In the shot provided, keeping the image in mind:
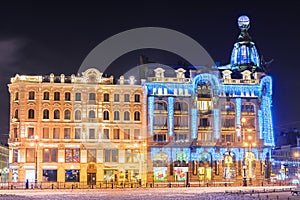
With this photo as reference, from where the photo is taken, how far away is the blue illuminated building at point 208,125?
3597 inches

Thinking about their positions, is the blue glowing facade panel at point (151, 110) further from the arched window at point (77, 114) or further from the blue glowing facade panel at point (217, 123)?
the arched window at point (77, 114)

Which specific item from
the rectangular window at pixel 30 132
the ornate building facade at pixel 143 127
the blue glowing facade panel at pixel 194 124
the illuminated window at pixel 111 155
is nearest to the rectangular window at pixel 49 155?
the ornate building facade at pixel 143 127

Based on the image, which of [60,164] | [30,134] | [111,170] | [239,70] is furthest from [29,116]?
[239,70]

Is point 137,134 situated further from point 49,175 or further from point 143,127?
point 49,175

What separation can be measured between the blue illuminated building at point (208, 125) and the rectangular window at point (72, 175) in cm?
1145

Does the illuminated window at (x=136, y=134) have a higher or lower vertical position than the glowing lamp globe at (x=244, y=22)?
lower

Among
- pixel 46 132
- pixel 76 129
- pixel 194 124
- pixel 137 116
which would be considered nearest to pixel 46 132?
pixel 46 132

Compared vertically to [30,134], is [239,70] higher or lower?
higher

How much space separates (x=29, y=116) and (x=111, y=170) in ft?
50.0

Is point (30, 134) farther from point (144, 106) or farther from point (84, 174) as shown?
point (144, 106)

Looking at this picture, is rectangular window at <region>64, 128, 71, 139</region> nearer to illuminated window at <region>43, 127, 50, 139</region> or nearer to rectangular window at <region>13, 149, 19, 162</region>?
illuminated window at <region>43, 127, 50, 139</region>

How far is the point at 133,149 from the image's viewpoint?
302 ft

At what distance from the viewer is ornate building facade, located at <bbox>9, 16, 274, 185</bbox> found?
292 ft

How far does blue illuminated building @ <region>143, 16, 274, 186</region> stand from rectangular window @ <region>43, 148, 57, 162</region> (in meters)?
14.8
